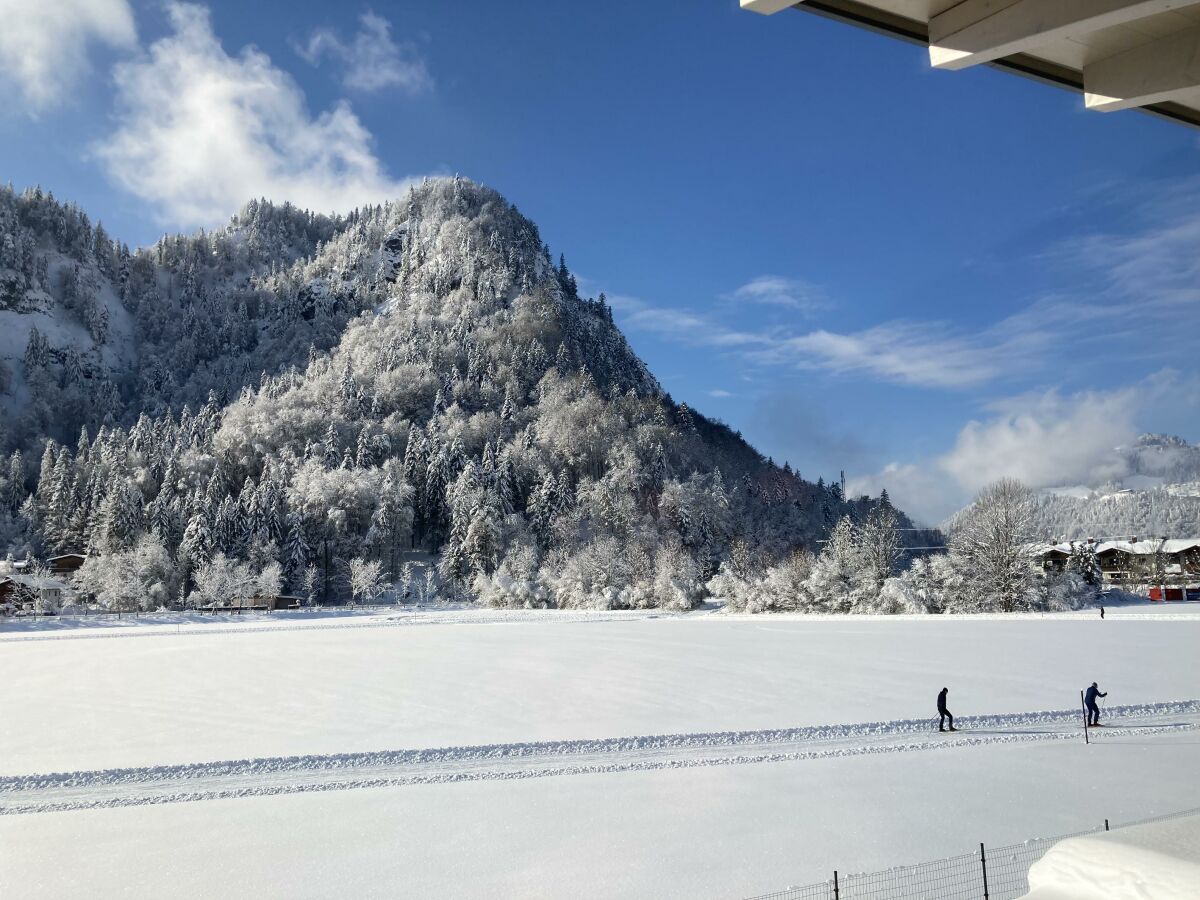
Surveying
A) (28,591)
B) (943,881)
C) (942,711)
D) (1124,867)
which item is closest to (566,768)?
(943,881)

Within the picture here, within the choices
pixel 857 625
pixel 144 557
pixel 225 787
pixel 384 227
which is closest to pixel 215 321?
pixel 384 227

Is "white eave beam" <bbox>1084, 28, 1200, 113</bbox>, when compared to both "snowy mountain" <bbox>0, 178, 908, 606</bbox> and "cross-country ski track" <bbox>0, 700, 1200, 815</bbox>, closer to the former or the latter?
"cross-country ski track" <bbox>0, 700, 1200, 815</bbox>

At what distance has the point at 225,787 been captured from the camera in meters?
12.7

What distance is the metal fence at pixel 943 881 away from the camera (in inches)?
311

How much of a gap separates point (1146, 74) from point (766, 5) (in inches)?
116

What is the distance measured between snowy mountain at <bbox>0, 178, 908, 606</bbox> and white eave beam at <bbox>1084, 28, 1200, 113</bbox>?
182 feet

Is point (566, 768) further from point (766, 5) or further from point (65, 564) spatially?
point (65, 564)

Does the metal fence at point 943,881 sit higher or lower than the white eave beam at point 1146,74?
lower

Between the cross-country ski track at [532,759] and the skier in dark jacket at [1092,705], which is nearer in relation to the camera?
the cross-country ski track at [532,759]

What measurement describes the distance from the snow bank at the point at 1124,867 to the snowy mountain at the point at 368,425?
186 ft

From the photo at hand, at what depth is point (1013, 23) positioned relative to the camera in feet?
15.0

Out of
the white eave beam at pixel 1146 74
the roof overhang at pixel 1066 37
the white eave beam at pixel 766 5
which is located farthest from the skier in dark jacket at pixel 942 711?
the white eave beam at pixel 766 5

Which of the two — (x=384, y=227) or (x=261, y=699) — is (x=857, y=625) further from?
(x=384, y=227)

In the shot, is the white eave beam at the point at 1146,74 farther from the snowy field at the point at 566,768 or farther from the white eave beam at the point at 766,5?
the snowy field at the point at 566,768
